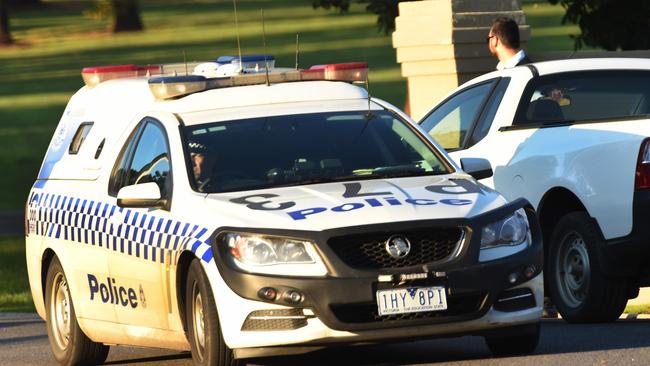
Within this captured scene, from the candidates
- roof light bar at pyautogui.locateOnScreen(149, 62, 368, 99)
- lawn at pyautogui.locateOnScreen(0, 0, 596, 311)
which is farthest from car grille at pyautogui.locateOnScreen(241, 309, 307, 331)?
lawn at pyautogui.locateOnScreen(0, 0, 596, 311)

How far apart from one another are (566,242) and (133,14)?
1806 inches

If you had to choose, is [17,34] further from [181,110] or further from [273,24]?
[181,110]

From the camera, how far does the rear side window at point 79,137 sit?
11.6m

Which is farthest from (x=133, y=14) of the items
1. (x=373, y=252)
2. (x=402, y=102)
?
(x=373, y=252)

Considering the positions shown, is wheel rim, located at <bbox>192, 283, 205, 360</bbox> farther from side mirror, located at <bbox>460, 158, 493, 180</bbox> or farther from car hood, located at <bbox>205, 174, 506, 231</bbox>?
side mirror, located at <bbox>460, 158, 493, 180</bbox>

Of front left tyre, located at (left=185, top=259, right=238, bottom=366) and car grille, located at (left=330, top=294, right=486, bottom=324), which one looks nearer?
car grille, located at (left=330, top=294, right=486, bottom=324)

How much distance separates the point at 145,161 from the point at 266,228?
185cm

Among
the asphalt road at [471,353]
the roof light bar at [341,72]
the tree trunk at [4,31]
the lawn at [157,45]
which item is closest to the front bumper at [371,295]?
the asphalt road at [471,353]

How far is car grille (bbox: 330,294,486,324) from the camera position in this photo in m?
8.45

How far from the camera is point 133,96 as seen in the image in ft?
36.2

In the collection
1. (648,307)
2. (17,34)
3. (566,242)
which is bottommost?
(17,34)

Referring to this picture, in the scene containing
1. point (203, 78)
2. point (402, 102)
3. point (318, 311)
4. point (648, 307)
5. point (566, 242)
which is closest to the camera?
point (318, 311)

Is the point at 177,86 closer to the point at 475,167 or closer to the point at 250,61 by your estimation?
the point at 250,61

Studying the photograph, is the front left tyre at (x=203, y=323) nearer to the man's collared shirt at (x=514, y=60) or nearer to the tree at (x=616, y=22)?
the man's collared shirt at (x=514, y=60)
